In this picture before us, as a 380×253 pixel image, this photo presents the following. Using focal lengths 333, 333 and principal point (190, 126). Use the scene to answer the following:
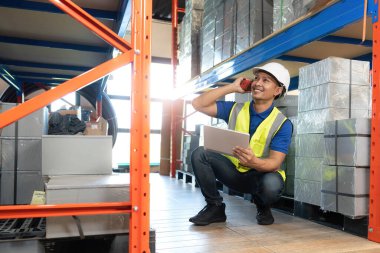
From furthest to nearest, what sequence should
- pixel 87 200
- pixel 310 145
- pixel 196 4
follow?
1. pixel 196 4
2. pixel 310 145
3. pixel 87 200

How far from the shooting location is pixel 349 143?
2227 millimetres

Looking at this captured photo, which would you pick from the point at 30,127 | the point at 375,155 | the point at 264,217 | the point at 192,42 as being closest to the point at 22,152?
the point at 30,127

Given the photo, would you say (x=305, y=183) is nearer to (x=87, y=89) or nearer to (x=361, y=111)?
(x=361, y=111)

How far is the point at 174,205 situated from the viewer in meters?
3.24

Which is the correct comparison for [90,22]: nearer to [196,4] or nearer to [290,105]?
[290,105]

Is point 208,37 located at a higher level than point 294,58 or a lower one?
higher

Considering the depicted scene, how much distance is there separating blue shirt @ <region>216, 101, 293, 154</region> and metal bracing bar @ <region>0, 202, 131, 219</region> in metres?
1.34

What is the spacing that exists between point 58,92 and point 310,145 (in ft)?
6.71

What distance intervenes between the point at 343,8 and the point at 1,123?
209 centimetres

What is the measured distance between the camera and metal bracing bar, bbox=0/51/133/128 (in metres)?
1.32

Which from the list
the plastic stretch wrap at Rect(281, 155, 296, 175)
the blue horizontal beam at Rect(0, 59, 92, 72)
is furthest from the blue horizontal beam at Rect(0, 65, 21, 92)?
the plastic stretch wrap at Rect(281, 155, 296, 175)

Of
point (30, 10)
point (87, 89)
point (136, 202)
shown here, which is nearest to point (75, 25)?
point (30, 10)

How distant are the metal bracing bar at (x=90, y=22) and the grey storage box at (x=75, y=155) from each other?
96 cm

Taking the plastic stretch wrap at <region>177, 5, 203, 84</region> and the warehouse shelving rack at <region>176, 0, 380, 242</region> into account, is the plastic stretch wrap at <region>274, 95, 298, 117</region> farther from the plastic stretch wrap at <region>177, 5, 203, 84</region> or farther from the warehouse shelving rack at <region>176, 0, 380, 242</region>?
the plastic stretch wrap at <region>177, 5, 203, 84</region>
